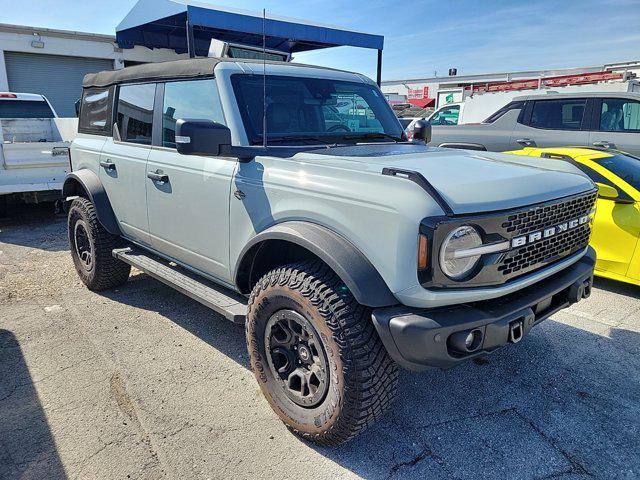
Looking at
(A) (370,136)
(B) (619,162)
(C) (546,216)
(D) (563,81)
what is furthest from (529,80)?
(C) (546,216)

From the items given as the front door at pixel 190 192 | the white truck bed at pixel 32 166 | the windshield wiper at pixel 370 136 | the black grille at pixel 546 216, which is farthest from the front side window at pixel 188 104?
the white truck bed at pixel 32 166

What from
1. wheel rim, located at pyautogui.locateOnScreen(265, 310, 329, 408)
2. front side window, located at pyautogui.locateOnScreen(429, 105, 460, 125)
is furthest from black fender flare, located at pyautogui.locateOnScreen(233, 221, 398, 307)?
front side window, located at pyautogui.locateOnScreen(429, 105, 460, 125)

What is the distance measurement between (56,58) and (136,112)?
17063 millimetres

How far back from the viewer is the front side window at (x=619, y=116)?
7520 millimetres

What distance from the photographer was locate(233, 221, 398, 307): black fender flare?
221cm

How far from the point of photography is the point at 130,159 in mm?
4023

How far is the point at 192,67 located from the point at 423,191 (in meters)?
2.14

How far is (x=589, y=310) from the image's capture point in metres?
4.44

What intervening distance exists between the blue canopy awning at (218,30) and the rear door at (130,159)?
5627 mm

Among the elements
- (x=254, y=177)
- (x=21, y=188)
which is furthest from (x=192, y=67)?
(x=21, y=188)

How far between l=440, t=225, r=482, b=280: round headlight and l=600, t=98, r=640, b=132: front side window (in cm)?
686

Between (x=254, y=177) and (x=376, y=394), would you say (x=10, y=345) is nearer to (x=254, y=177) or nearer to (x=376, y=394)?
(x=254, y=177)

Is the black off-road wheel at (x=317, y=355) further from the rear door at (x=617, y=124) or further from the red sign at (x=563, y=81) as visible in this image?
the red sign at (x=563, y=81)

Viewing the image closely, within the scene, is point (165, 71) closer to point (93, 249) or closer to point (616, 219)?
point (93, 249)
